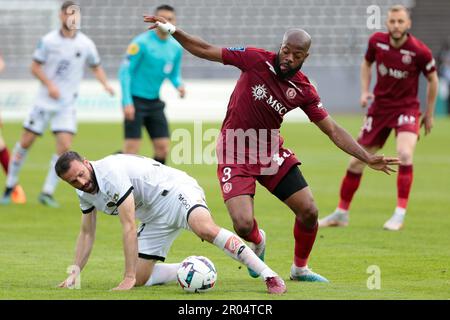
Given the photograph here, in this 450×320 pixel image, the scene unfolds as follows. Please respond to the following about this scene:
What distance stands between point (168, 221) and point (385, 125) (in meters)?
4.77

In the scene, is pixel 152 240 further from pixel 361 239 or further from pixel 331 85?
pixel 331 85

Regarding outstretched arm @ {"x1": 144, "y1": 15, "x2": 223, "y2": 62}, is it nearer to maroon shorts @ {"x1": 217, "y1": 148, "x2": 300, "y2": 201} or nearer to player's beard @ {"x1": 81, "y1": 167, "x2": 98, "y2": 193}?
maroon shorts @ {"x1": 217, "y1": 148, "x2": 300, "y2": 201}

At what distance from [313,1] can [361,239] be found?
2683 cm

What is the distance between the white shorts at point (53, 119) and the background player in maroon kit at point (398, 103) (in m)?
4.14

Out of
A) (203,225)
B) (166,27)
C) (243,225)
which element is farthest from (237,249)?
(166,27)

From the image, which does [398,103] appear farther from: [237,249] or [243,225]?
[237,249]

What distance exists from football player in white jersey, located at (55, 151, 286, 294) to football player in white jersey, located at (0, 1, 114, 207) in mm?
5751

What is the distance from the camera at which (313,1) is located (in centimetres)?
3688

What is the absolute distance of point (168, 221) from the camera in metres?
8.21

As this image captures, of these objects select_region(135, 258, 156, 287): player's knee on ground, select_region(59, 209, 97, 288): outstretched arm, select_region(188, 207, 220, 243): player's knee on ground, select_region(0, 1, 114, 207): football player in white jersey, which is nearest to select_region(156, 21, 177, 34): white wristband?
select_region(188, 207, 220, 243): player's knee on ground

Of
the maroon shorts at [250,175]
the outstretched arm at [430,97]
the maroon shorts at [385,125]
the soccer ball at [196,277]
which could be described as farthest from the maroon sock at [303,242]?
the outstretched arm at [430,97]

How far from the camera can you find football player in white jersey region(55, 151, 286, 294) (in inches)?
295
